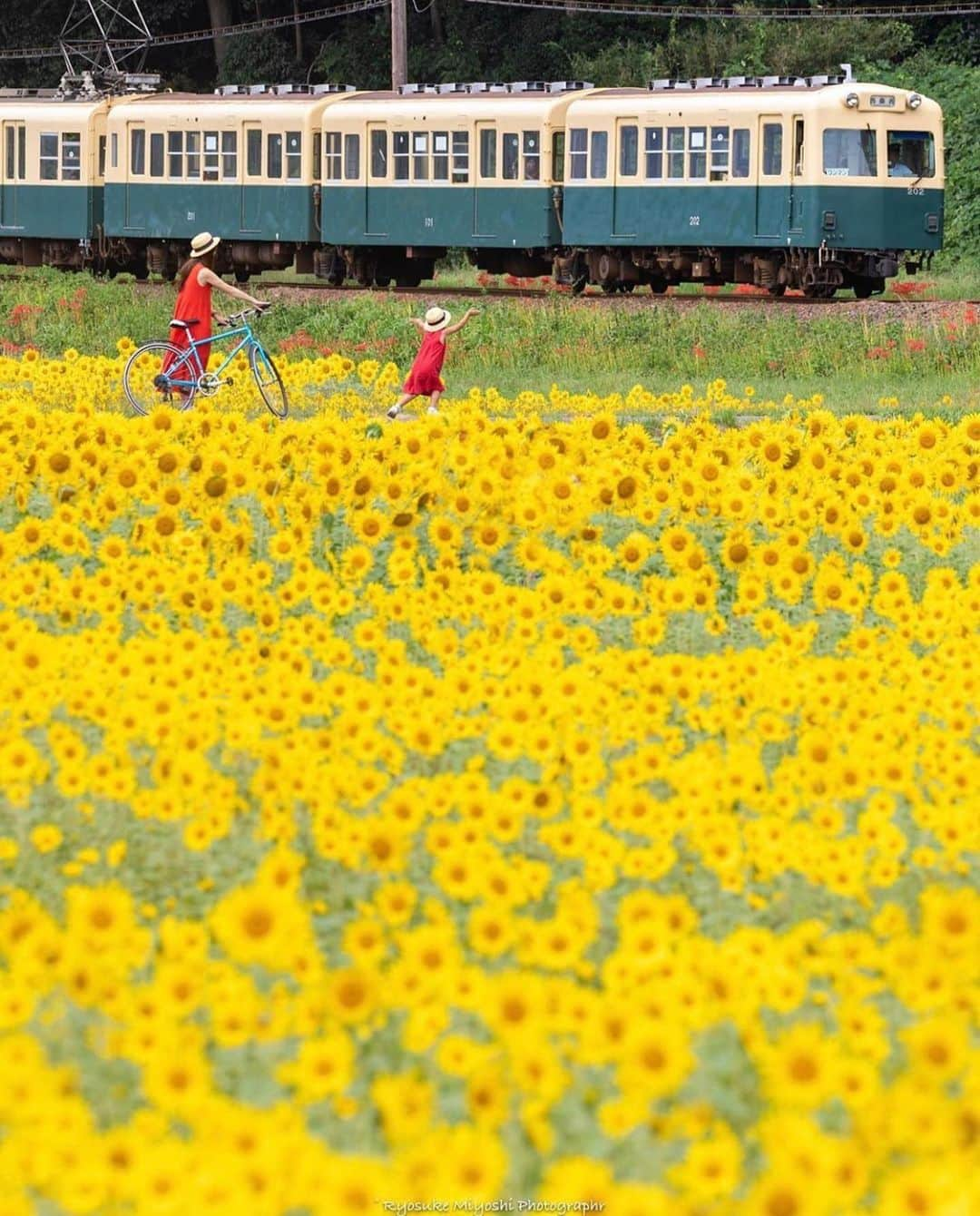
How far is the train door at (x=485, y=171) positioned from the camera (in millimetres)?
31391

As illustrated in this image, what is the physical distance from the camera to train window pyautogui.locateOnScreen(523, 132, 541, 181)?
3109cm

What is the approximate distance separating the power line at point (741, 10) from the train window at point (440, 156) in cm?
1576

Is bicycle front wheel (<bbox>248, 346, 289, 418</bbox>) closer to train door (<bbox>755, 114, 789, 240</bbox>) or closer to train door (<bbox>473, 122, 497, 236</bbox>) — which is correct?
train door (<bbox>755, 114, 789, 240</bbox>)

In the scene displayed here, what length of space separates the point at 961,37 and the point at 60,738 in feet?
141

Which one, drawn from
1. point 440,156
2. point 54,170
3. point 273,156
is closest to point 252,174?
point 273,156

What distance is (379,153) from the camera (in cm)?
3231

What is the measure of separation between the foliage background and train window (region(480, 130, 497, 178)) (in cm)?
1056

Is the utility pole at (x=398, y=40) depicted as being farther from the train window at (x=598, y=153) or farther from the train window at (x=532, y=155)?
the train window at (x=598, y=153)

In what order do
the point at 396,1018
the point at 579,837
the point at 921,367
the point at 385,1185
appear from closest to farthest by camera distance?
the point at 385,1185 → the point at 396,1018 → the point at 579,837 → the point at 921,367

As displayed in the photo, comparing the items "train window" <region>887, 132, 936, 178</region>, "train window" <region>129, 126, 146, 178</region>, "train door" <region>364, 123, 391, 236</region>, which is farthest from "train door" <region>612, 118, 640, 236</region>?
"train window" <region>129, 126, 146, 178</region>


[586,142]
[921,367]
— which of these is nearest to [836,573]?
[921,367]

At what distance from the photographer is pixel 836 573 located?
24.5 ft

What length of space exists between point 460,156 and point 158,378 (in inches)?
678

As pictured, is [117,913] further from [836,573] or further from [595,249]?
[595,249]
